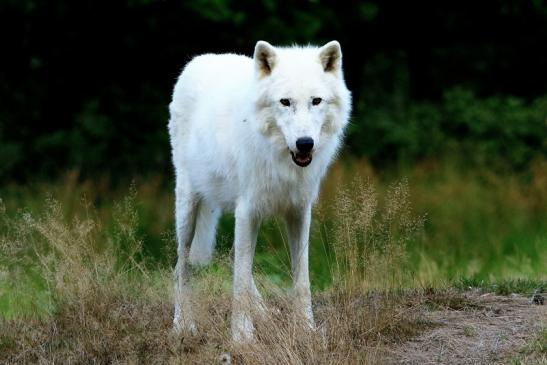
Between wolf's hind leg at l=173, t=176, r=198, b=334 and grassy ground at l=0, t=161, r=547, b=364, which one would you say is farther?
wolf's hind leg at l=173, t=176, r=198, b=334

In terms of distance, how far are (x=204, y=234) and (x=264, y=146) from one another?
1276mm

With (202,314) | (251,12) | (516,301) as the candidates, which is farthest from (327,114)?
(251,12)

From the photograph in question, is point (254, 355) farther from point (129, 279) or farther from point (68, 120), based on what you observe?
point (68, 120)

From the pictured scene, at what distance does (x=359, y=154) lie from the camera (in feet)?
48.4

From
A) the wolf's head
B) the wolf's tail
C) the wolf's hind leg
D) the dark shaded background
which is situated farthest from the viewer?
the dark shaded background

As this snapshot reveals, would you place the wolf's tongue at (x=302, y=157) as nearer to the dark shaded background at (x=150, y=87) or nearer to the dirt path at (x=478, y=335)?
the dirt path at (x=478, y=335)

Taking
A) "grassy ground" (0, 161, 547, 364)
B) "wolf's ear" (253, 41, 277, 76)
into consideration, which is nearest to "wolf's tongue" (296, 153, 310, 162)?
"grassy ground" (0, 161, 547, 364)

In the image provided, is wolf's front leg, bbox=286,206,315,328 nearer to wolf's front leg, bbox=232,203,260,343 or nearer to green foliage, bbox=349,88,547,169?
wolf's front leg, bbox=232,203,260,343

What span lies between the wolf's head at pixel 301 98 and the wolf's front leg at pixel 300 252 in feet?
1.67

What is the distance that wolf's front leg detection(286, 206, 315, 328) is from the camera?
5695mm

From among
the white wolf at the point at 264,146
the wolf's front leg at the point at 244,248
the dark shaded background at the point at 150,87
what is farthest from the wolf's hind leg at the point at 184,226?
the dark shaded background at the point at 150,87

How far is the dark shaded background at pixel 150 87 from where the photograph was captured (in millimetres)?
14070

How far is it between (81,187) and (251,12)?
171 inches

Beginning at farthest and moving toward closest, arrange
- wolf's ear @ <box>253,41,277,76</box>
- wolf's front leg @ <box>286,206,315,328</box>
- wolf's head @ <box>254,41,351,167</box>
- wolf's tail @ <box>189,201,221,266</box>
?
wolf's tail @ <box>189,201,221,266</box> → wolf's front leg @ <box>286,206,315,328</box> → wolf's ear @ <box>253,41,277,76</box> → wolf's head @ <box>254,41,351,167</box>
